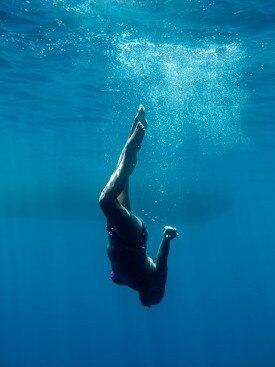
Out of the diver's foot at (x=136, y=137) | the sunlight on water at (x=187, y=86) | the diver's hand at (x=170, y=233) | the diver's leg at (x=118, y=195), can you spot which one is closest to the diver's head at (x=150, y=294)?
the diver's hand at (x=170, y=233)

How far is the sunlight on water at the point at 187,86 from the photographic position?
16656 millimetres

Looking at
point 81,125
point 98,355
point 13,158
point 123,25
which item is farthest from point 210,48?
point 98,355

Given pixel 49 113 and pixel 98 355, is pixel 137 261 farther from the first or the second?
pixel 98 355

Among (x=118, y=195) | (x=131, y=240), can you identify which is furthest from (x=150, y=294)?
(x=118, y=195)

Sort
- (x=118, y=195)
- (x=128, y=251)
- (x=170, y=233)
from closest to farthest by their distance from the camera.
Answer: (x=118, y=195) → (x=128, y=251) → (x=170, y=233)

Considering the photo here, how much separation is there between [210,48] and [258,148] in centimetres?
1840

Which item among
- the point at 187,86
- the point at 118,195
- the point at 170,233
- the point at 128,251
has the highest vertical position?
the point at 187,86

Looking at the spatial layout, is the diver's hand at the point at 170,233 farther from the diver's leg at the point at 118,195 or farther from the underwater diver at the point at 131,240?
the diver's leg at the point at 118,195

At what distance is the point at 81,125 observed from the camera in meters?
29.1

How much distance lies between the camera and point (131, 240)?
18.7ft

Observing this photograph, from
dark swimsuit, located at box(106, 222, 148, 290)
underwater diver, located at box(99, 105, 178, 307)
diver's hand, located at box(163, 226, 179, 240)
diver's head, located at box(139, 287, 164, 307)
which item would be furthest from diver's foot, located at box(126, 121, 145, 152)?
diver's head, located at box(139, 287, 164, 307)

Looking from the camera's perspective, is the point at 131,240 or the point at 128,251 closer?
the point at 131,240

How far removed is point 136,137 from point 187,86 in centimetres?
1541

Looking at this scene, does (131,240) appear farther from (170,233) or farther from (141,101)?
(141,101)
